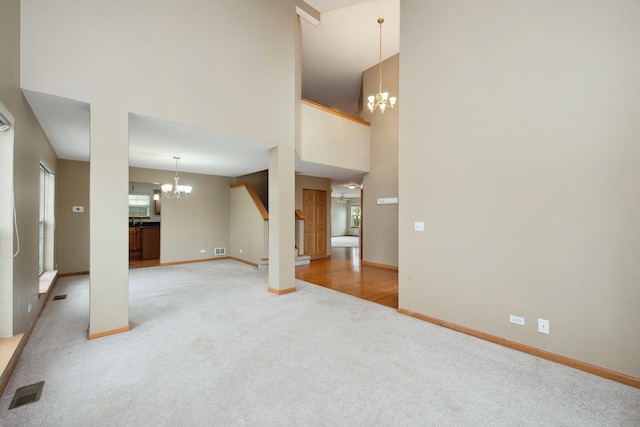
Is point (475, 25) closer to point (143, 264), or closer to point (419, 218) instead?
point (419, 218)

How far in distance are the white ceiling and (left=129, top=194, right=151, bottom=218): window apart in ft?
14.8

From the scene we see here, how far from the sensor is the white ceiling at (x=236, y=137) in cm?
336

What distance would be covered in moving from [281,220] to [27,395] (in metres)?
3.14

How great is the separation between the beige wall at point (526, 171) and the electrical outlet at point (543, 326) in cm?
5

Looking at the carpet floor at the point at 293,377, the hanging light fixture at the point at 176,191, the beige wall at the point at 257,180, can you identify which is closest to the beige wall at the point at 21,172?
the carpet floor at the point at 293,377

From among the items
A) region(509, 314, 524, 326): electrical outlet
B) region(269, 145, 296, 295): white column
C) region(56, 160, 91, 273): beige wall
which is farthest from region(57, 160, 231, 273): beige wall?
region(509, 314, 524, 326): electrical outlet

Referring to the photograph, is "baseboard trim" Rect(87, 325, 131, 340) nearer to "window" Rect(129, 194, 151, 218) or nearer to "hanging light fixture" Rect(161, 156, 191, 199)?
"hanging light fixture" Rect(161, 156, 191, 199)

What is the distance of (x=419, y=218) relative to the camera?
11.5ft

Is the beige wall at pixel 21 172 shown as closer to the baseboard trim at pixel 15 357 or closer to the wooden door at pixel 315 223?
the baseboard trim at pixel 15 357


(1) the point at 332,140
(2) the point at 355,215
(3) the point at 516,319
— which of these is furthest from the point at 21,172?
(2) the point at 355,215

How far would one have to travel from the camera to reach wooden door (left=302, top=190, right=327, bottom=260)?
8.04 metres

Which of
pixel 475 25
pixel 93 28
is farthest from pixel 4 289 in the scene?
pixel 475 25

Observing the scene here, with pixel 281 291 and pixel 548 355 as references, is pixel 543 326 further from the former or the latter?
pixel 281 291

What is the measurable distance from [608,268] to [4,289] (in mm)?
5255
